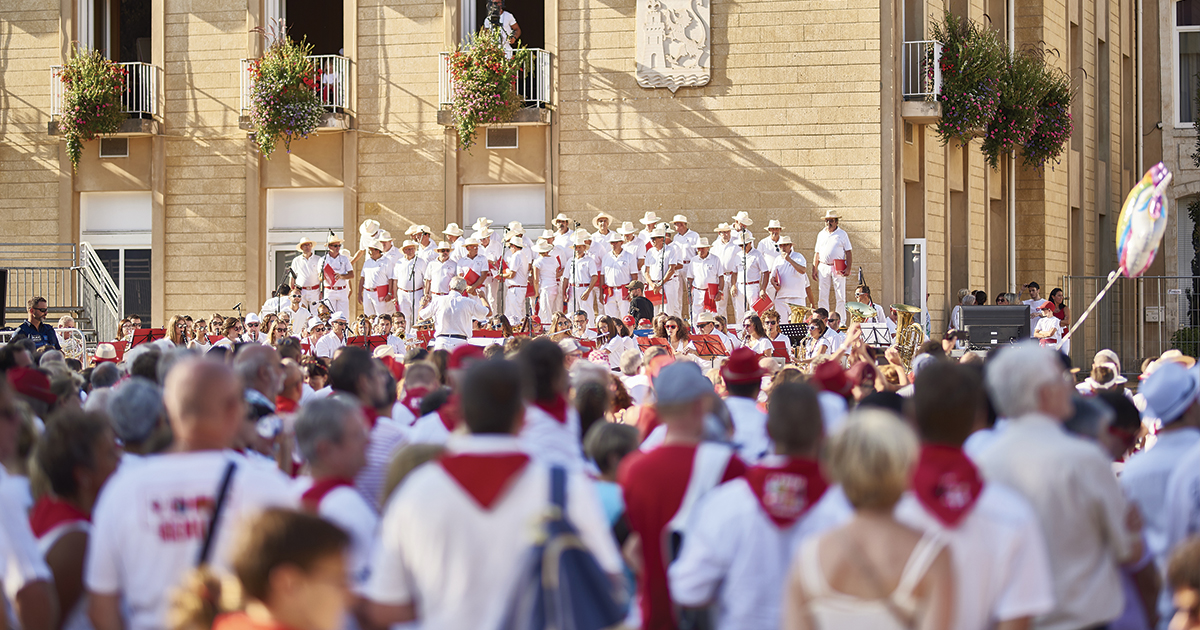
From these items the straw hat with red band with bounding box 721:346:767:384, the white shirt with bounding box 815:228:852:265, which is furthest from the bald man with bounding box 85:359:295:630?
the white shirt with bounding box 815:228:852:265

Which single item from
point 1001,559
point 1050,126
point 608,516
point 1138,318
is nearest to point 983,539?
point 1001,559

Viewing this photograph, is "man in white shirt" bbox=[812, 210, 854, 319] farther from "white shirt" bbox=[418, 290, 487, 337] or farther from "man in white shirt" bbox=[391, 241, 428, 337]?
"man in white shirt" bbox=[391, 241, 428, 337]

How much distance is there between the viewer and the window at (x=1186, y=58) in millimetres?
31375

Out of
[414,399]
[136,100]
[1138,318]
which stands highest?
[136,100]

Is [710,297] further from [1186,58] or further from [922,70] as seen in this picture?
[1186,58]

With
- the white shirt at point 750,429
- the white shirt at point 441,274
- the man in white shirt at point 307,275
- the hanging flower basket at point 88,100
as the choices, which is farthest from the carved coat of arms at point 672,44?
the white shirt at point 750,429

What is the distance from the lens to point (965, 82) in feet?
72.6

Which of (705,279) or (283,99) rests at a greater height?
(283,99)

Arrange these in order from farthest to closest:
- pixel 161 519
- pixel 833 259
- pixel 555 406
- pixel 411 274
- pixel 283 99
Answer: pixel 283 99 → pixel 411 274 → pixel 833 259 → pixel 555 406 → pixel 161 519

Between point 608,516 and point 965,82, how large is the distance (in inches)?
736

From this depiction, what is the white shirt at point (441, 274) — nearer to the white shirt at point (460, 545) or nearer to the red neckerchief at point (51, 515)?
the red neckerchief at point (51, 515)

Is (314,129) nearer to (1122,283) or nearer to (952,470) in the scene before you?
(1122,283)

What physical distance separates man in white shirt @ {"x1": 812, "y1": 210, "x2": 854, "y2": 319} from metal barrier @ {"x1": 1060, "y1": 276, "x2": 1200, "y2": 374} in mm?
4461

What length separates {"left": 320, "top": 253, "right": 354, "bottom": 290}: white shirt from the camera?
22.2 meters
